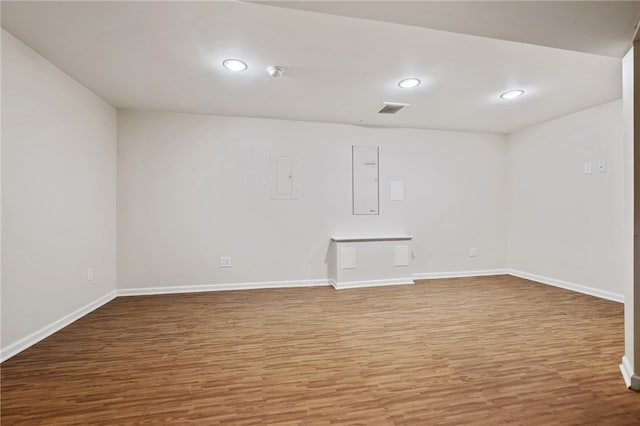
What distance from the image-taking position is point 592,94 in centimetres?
326

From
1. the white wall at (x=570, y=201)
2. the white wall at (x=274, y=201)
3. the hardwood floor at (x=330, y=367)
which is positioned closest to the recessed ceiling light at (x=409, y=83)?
the white wall at (x=274, y=201)

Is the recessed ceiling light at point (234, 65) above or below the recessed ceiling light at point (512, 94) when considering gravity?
below

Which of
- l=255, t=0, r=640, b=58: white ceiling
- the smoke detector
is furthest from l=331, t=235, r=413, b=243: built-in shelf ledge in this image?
l=255, t=0, r=640, b=58: white ceiling

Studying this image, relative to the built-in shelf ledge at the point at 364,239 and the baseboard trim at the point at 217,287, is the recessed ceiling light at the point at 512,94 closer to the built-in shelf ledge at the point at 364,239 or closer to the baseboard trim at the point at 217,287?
the built-in shelf ledge at the point at 364,239

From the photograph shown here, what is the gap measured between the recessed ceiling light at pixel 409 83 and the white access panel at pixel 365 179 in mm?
1533

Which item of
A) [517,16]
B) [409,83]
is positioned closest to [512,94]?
[409,83]

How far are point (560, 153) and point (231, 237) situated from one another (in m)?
4.95

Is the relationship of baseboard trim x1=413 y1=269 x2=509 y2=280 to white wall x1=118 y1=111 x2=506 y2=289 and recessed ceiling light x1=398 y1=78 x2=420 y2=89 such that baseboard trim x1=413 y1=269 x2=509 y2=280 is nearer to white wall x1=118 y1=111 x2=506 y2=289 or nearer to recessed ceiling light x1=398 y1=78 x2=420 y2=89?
white wall x1=118 y1=111 x2=506 y2=289

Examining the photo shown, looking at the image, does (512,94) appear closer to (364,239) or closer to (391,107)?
(391,107)

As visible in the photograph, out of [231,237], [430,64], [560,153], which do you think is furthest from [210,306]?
[560,153]

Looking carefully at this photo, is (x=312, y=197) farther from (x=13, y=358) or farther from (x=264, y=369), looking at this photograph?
(x=13, y=358)

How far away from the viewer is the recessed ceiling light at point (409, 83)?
2.88 m

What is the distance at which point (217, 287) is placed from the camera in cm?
400

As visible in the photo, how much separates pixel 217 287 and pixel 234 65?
9.46 ft
